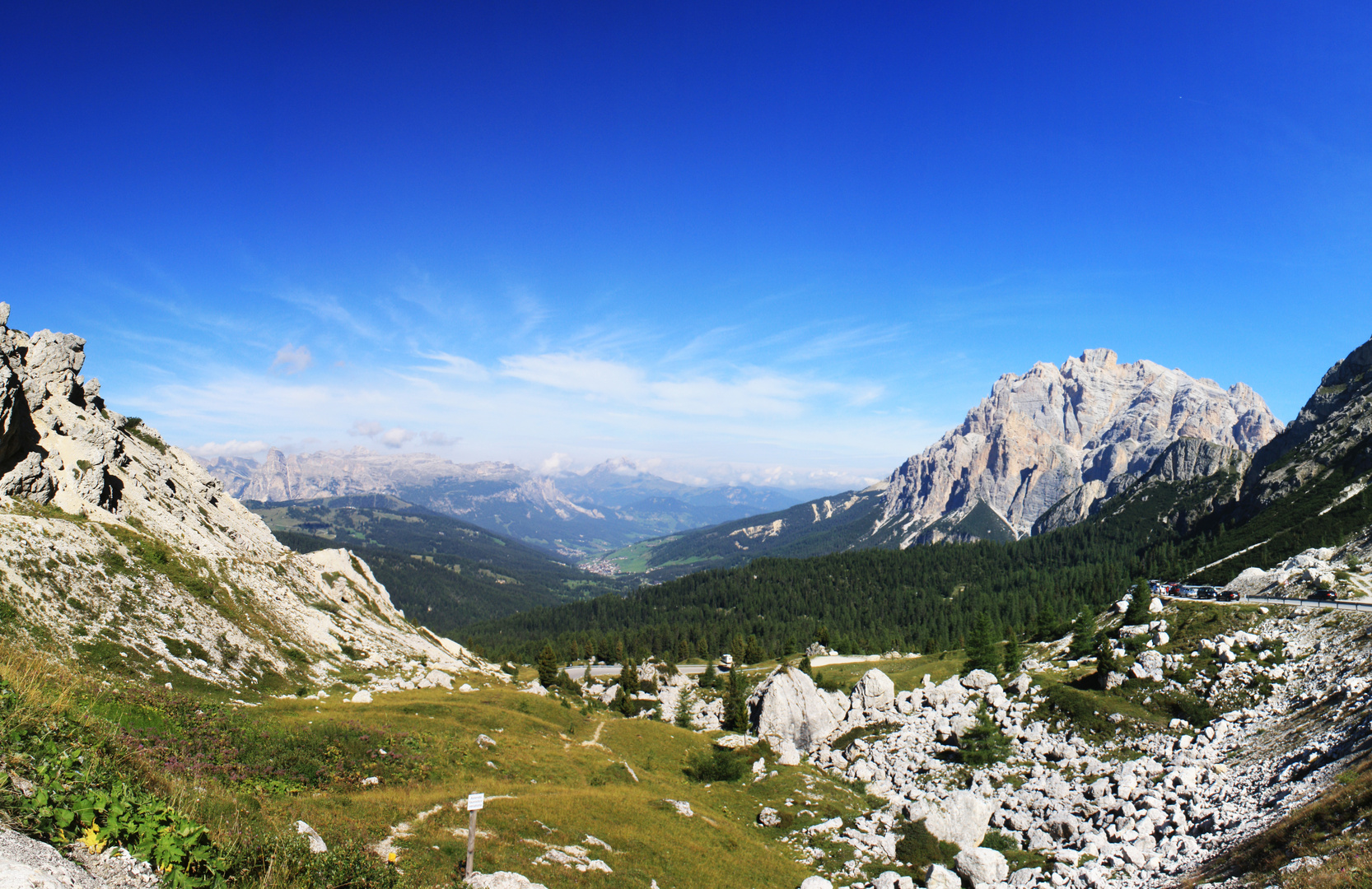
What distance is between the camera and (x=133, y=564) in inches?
2032

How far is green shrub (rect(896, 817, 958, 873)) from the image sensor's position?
119ft

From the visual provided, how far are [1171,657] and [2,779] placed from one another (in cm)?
7557

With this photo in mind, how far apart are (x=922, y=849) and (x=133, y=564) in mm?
65824

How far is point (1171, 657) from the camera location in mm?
56812

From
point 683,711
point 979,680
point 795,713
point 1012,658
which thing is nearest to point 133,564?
point 683,711

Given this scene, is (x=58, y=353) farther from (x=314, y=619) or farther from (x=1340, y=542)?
(x=1340, y=542)

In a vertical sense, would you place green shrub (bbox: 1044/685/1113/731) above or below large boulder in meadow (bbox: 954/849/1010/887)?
above

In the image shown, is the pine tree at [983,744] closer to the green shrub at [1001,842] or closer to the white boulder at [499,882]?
the green shrub at [1001,842]

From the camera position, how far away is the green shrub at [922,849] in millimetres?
36406

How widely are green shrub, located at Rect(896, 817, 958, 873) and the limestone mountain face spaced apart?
4981 cm

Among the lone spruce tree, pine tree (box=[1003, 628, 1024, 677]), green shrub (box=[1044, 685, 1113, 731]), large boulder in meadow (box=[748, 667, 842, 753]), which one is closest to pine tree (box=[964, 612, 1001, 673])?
pine tree (box=[1003, 628, 1024, 677])

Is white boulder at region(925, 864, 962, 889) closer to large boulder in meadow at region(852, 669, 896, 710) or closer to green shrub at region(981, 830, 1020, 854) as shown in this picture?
green shrub at region(981, 830, 1020, 854)

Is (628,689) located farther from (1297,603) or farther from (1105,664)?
(1297,603)

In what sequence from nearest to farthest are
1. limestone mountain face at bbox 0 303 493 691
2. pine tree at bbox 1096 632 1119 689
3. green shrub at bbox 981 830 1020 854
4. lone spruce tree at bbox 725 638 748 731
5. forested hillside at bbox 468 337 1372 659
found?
green shrub at bbox 981 830 1020 854, limestone mountain face at bbox 0 303 493 691, pine tree at bbox 1096 632 1119 689, lone spruce tree at bbox 725 638 748 731, forested hillside at bbox 468 337 1372 659
